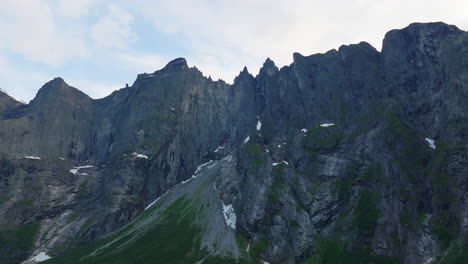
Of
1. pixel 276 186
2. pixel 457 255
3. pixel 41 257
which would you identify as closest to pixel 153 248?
pixel 41 257

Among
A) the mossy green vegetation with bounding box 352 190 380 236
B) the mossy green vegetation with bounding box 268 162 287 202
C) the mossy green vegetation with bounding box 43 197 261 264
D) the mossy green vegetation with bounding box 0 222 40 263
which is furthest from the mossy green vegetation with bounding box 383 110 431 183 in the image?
the mossy green vegetation with bounding box 0 222 40 263

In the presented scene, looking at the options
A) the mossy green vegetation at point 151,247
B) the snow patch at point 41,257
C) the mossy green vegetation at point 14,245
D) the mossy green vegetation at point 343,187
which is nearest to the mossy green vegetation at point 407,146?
the mossy green vegetation at point 343,187

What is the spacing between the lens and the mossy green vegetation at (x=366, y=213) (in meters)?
158

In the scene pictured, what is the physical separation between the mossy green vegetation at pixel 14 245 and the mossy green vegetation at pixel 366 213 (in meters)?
156

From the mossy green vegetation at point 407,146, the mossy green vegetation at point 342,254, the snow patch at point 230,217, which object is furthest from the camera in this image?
the snow patch at point 230,217

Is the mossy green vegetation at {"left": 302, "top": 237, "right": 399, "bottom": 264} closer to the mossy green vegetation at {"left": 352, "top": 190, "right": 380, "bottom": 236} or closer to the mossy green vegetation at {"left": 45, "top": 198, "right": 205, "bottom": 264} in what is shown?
the mossy green vegetation at {"left": 352, "top": 190, "right": 380, "bottom": 236}

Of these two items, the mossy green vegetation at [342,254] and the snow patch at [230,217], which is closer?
the mossy green vegetation at [342,254]

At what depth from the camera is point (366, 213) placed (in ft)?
537

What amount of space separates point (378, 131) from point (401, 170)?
2832 cm

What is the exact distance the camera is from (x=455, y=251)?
131 m

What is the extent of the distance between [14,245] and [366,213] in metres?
168

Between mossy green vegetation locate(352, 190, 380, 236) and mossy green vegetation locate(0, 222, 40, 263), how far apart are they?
156441 millimetres

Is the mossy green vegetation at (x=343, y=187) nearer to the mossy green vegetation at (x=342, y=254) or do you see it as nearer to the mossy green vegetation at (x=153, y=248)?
the mossy green vegetation at (x=342, y=254)

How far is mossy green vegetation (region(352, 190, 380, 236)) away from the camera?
518 feet
